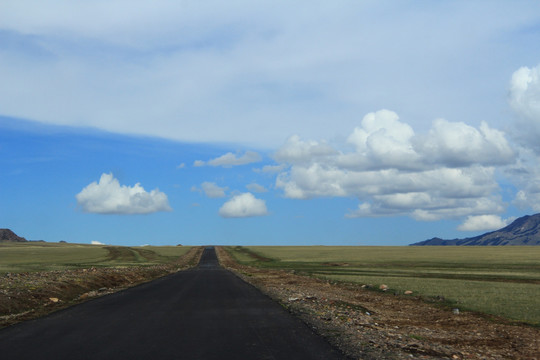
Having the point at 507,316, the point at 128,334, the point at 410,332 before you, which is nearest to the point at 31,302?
the point at 128,334

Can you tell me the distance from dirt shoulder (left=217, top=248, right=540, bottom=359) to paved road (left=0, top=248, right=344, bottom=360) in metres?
1.34

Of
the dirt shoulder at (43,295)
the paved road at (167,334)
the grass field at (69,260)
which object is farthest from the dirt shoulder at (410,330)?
the grass field at (69,260)

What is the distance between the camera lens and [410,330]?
59.1ft

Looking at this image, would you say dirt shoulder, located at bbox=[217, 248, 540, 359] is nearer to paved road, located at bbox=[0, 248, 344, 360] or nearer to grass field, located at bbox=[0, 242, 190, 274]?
paved road, located at bbox=[0, 248, 344, 360]

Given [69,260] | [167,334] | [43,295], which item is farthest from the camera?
[69,260]

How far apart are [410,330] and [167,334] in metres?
9.47

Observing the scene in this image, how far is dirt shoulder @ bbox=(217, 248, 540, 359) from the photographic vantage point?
1402 centimetres

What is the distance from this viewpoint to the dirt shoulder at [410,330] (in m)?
14.0

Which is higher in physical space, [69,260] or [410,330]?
[410,330]

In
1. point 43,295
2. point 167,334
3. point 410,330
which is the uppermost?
point 167,334

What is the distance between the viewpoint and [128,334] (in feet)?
53.2

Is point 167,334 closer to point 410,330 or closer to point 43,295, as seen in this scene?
point 410,330

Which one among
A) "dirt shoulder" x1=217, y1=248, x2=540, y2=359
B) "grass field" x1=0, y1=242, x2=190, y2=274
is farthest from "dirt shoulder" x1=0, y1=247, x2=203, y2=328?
"grass field" x1=0, y1=242, x2=190, y2=274

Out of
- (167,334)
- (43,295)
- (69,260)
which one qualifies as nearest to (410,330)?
(167,334)
